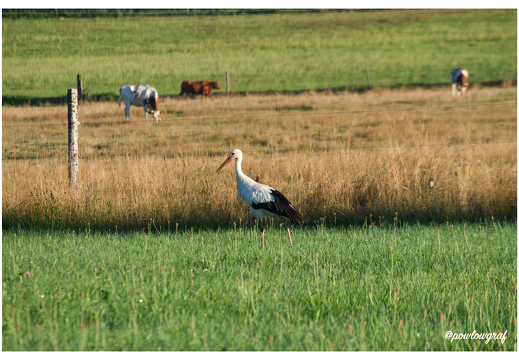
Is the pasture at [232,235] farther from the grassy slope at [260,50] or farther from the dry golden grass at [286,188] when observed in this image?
the grassy slope at [260,50]

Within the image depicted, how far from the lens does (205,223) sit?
8.46 m

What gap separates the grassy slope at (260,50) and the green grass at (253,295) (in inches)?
466

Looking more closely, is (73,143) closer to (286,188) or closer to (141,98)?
(286,188)

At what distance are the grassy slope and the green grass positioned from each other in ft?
38.8

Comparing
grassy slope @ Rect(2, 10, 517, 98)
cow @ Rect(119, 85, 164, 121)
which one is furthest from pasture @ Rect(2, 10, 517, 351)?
cow @ Rect(119, 85, 164, 121)

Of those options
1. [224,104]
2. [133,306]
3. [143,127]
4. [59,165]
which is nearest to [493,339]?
[133,306]

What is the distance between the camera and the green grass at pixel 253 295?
3.55 metres

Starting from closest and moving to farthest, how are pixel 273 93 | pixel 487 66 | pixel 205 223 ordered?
1. pixel 205 223
2. pixel 273 93
3. pixel 487 66

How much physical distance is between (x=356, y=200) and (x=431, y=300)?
455cm

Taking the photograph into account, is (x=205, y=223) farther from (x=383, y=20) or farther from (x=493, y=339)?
(x=383, y=20)

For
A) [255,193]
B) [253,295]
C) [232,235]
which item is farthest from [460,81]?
[253,295]

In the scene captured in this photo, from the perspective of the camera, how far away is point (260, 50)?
122 feet

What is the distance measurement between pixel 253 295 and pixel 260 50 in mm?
34822

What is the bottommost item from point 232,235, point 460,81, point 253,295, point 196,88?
point 232,235
